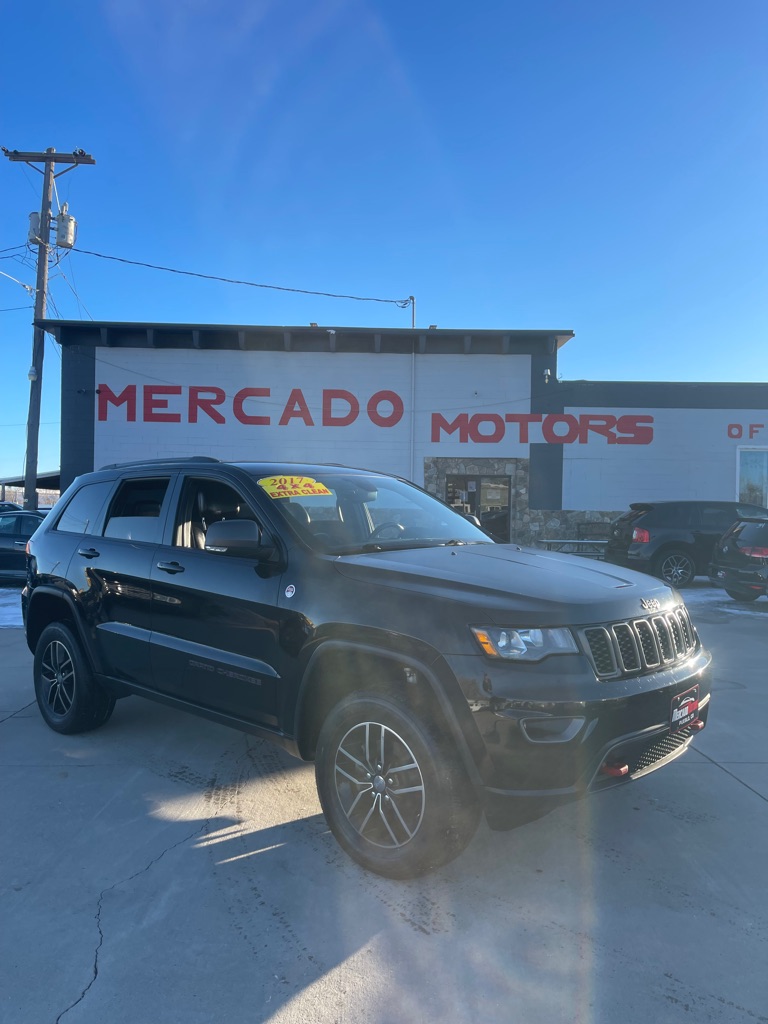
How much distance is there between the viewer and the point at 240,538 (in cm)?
328

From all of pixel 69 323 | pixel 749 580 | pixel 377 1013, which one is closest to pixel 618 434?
pixel 749 580

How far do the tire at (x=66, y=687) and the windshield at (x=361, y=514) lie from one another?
1983 millimetres

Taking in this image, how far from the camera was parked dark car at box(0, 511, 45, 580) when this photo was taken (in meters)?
11.9

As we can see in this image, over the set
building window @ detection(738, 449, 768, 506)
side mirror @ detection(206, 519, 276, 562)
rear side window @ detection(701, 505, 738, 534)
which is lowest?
side mirror @ detection(206, 519, 276, 562)

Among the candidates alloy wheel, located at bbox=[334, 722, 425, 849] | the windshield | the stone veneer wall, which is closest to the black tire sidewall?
the stone veneer wall

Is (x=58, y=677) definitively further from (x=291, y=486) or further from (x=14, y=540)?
(x=14, y=540)

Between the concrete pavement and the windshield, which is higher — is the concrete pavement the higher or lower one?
the lower one

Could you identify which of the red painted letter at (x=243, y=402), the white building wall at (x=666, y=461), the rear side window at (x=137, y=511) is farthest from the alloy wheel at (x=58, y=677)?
the white building wall at (x=666, y=461)

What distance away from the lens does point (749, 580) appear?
34.6 feet

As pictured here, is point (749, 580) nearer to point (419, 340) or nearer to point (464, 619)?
point (464, 619)

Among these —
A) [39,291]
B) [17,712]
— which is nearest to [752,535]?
[17,712]

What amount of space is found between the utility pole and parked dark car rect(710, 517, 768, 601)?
1686cm

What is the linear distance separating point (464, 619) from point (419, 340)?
56.0 feet

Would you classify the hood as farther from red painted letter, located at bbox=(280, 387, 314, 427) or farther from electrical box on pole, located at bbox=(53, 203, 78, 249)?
electrical box on pole, located at bbox=(53, 203, 78, 249)
